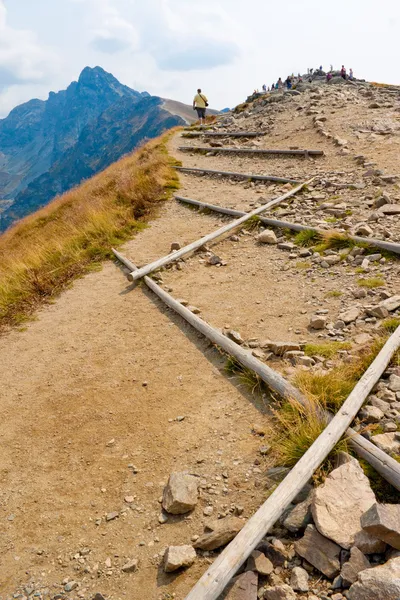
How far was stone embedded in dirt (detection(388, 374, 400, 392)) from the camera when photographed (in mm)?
4355

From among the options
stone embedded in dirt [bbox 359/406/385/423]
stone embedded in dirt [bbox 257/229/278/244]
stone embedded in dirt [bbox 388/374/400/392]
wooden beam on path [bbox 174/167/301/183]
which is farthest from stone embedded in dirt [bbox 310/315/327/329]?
wooden beam on path [bbox 174/167/301/183]

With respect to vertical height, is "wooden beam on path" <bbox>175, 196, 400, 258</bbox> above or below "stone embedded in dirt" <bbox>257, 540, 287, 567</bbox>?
above

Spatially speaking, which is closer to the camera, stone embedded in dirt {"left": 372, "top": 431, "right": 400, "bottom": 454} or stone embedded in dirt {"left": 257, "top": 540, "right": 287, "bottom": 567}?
stone embedded in dirt {"left": 257, "top": 540, "right": 287, "bottom": 567}

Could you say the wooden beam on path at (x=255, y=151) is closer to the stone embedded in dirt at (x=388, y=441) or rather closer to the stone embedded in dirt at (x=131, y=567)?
the stone embedded in dirt at (x=388, y=441)

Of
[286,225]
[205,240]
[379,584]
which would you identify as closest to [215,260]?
[205,240]

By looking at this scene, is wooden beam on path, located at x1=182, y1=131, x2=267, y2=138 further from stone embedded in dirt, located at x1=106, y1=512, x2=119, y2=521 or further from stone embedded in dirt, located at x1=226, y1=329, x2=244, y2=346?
stone embedded in dirt, located at x1=106, y1=512, x2=119, y2=521

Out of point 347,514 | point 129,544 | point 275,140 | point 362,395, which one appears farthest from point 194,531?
point 275,140

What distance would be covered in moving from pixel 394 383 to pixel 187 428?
252cm

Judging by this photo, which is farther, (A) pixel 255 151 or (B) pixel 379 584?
(A) pixel 255 151

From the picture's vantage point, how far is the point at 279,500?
11.1ft

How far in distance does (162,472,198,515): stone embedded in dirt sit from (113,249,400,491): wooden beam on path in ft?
4.93

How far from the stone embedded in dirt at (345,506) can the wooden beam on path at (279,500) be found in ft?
0.68

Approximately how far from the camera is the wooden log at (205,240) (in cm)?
915

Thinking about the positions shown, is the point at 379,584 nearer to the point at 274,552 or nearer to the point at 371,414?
the point at 274,552
